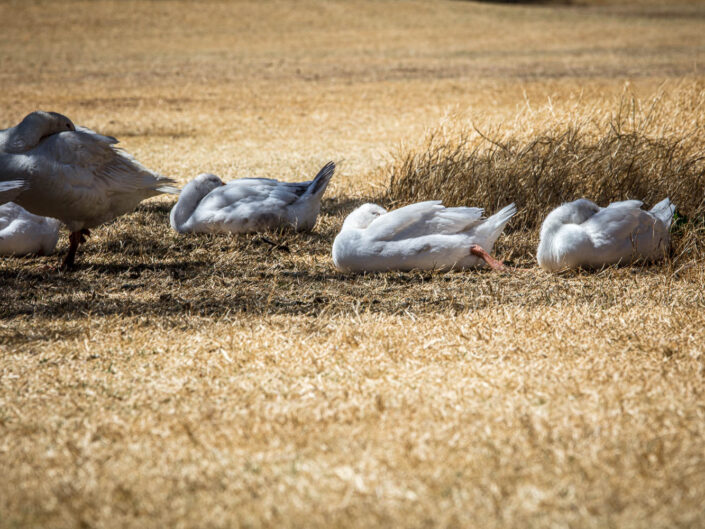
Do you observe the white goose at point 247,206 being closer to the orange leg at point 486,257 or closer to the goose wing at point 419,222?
the goose wing at point 419,222

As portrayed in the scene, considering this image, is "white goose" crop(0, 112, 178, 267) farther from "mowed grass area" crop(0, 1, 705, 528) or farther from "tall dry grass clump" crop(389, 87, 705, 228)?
"tall dry grass clump" crop(389, 87, 705, 228)

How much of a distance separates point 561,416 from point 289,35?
29852mm

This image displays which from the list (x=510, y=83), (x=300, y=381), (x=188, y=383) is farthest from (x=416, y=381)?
(x=510, y=83)

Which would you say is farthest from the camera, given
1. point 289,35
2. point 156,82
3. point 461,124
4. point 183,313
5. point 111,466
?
point 289,35

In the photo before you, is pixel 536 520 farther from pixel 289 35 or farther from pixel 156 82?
pixel 289 35

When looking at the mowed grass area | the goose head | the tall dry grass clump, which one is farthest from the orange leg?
the tall dry grass clump

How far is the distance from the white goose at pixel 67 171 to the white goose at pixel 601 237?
297cm

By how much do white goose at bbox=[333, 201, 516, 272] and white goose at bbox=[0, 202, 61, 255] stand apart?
7.15 ft

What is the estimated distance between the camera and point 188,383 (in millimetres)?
3301

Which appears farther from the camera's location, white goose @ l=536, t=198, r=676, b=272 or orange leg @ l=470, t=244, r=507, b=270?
orange leg @ l=470, t=244, r=507, b=270

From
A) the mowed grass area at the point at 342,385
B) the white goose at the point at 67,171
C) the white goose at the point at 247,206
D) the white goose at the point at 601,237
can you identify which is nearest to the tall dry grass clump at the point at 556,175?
the mowed grass area at the point at 342,385

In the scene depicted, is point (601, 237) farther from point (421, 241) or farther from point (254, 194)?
point (254, 194)

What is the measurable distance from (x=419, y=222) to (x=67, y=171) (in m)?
2.37

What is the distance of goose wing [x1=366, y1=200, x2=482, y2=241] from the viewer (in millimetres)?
5148
